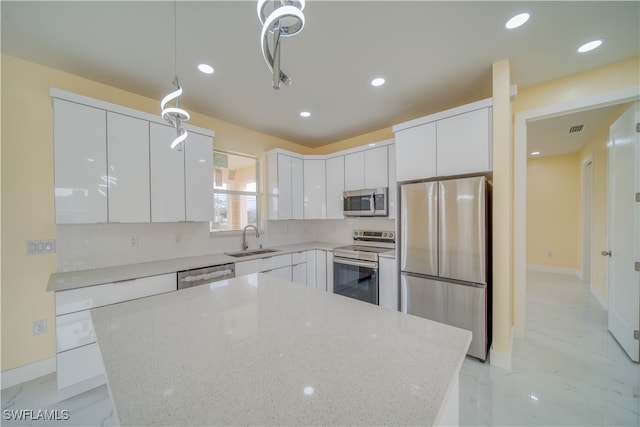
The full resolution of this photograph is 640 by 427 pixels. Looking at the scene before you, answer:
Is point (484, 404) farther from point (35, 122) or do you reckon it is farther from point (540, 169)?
point (540, 169)

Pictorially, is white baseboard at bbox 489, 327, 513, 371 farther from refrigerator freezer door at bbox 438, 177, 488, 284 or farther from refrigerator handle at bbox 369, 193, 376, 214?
refrigerator handle at bbox 369, 193, 376, 214

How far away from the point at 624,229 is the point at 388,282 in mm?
2392

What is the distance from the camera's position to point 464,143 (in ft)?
7.52

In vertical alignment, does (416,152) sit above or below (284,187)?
above

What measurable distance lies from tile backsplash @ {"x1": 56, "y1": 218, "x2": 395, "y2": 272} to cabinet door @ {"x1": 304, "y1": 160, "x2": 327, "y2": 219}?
540 mm

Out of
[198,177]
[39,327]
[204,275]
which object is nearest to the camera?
[39,327]

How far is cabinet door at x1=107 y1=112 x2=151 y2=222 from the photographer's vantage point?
214 centimetres

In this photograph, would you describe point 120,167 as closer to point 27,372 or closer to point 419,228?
point 27,372

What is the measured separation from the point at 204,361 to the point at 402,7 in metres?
2.17

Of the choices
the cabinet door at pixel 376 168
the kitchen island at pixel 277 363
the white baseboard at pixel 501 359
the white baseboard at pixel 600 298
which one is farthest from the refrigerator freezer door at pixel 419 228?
the white baseboard at pixel 600 298

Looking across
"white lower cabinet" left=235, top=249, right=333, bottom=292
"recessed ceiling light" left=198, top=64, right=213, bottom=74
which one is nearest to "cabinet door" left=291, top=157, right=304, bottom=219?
"white lower cabinet" left=235, top=249, right=333, bottom=292

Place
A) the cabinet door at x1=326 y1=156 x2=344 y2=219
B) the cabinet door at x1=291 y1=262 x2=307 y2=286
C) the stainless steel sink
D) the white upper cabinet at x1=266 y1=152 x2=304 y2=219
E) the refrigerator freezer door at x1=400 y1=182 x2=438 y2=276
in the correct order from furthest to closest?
the cabinet door at x1=326 y1=156 x2=344 y2=219 < the white upper cabinet at x1=266 y1=152 x2=304 y2=219 < the cabinet door at x1=291 y1=262 x2=307 y2=286 < the stainless steel sink < the refrigerator freezer door at x1=400 y1=182 x2=438 y2=276

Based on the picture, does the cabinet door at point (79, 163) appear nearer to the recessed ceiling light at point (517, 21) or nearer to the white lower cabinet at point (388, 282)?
the white lower cabinet at point (388, 282)

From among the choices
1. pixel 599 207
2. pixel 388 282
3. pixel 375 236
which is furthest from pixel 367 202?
pixel 599 207
